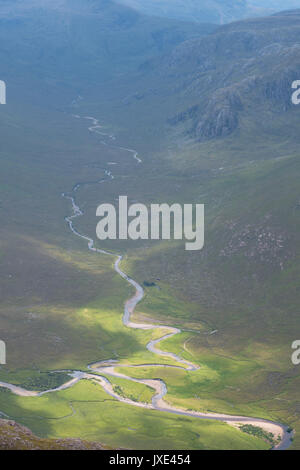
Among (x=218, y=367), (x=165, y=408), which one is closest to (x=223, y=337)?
(x=218, y=367)

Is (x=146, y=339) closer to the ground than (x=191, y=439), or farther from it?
farther from it

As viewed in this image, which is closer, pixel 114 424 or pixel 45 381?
pixel 114 424

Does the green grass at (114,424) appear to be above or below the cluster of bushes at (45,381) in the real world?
below

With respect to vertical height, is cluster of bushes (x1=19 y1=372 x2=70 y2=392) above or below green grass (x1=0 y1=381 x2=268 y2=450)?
above

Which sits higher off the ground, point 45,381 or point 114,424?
point 45,381

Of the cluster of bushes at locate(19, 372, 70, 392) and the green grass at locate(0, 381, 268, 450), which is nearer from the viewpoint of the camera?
the green grass at locate(0, 381, 268, 450)

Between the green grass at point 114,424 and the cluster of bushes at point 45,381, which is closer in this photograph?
the green grass at point 114,424
